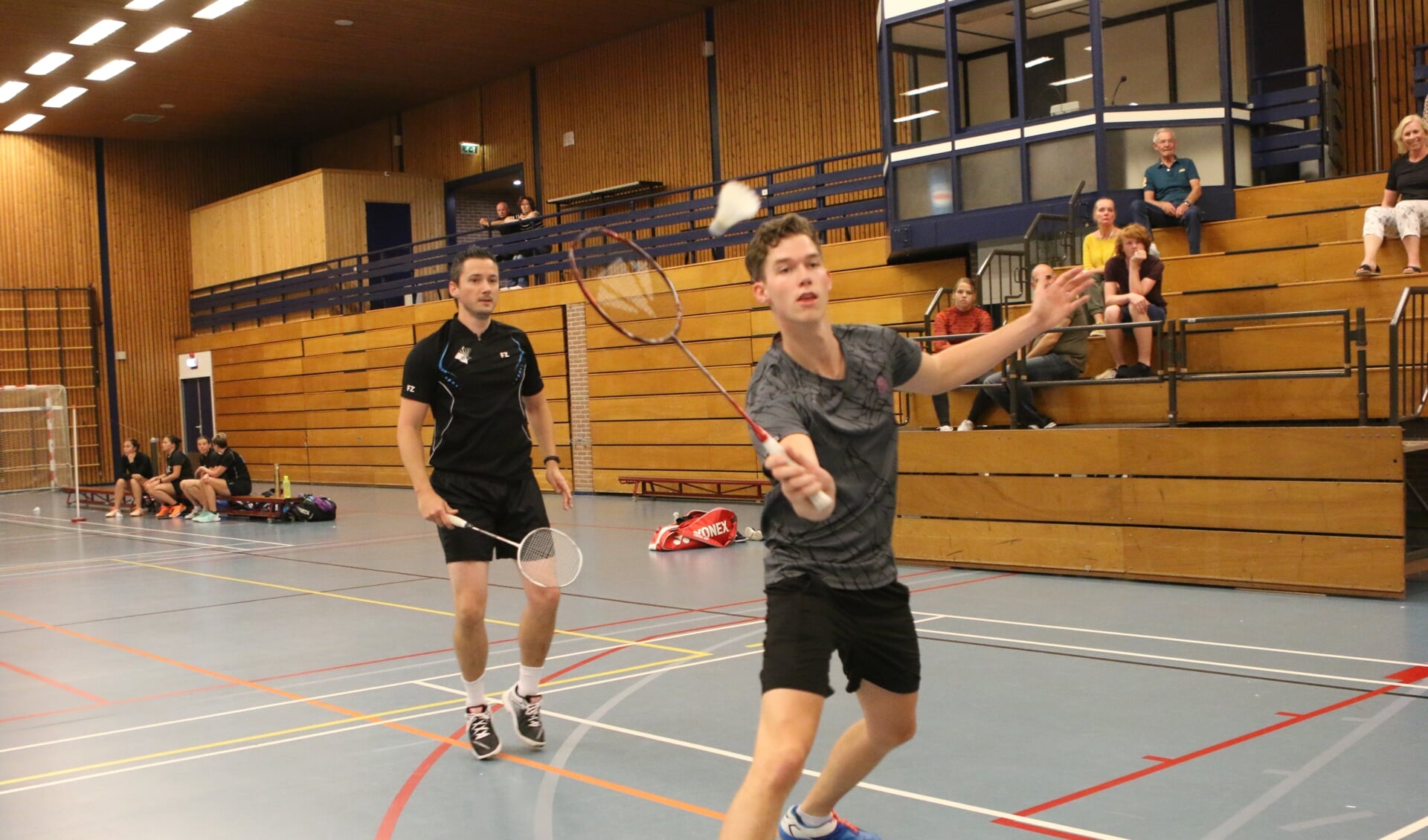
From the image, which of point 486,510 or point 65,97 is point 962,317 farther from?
point 65,97

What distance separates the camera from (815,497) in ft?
8.95

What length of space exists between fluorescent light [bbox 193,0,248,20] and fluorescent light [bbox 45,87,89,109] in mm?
5629

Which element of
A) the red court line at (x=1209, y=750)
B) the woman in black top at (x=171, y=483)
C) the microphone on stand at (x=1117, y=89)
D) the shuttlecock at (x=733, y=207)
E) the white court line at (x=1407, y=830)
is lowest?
the red court line at (x=1209, y=750)

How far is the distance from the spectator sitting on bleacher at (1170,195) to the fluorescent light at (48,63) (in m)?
19.0

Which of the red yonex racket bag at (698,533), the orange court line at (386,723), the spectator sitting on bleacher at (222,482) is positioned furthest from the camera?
the spectator sitting on bleacher at (222,482)

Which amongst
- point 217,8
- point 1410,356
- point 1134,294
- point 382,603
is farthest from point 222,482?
point 1410,356

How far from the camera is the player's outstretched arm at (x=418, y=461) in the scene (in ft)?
16.3

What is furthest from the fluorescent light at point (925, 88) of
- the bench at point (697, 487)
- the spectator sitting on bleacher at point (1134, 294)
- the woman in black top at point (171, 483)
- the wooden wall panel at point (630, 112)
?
the woman in black top at point (171, 483)

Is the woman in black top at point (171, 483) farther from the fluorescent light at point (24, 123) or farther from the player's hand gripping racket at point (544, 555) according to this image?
the player's hand gripping racket at point (544, 555)

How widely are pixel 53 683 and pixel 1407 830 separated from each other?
6.77 metres

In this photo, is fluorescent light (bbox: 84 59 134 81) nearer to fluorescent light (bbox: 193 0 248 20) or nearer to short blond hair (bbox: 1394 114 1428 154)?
fluorescent light (bbox: 193 0 248 20)

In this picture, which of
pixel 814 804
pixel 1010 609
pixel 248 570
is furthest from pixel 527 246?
pixel 814 804

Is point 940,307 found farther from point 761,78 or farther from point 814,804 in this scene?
point 814,804

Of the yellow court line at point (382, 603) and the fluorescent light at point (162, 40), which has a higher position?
the fluorescent light at point (162, 40)
